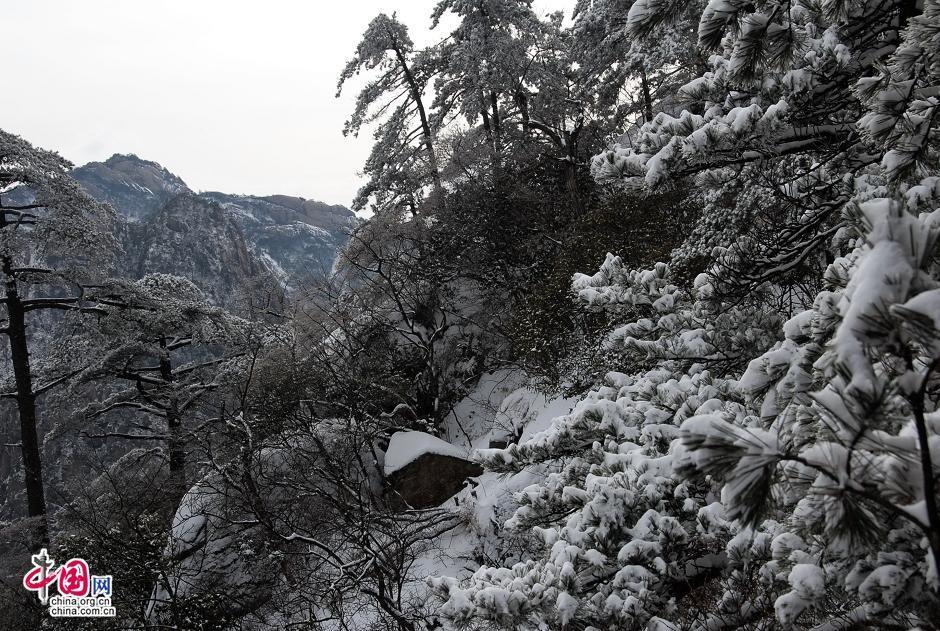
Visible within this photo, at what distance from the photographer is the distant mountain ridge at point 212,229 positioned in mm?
43344

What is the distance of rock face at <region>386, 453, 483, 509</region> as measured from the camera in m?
9.15

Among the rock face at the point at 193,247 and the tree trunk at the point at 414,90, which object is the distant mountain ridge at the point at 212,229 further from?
the tree trunk at the point at 414,90

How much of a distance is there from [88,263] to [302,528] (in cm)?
634

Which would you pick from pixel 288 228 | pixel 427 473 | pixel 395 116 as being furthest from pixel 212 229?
pixel 427 473

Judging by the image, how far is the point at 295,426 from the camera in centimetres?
922

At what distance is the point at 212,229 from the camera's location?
46.0 metres

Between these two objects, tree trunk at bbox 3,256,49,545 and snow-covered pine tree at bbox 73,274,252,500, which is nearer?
tree trunk at bbox 3,256,49,545

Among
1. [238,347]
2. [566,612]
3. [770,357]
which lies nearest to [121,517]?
[238,347]

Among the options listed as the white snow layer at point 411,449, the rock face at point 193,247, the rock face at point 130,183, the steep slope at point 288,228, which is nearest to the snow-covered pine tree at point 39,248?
A: the white snow layer at point 411,449

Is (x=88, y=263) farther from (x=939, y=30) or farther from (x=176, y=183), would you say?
(x=176, y=183)

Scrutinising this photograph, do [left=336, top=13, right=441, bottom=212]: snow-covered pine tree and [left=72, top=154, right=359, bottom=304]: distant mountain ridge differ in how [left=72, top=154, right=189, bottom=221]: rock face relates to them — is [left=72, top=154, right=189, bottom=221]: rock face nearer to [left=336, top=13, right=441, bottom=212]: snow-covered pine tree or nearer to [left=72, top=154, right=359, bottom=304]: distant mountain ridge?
[left=72, top=154, right=359, bottom=304]: distant mountain ridge

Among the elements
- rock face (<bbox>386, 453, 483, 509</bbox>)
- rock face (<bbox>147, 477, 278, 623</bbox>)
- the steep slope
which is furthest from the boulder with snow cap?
the steep slope

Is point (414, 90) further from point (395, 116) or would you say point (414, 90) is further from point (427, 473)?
point (427, 473)
